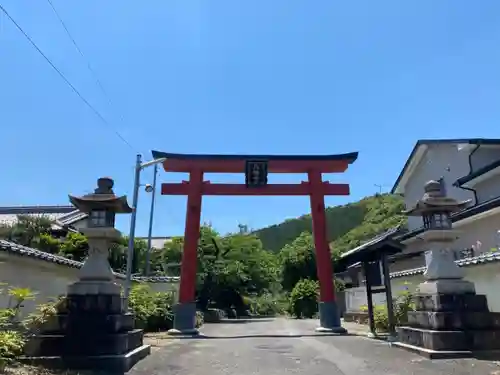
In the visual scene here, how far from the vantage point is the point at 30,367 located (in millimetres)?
8133

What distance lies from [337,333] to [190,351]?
735cm

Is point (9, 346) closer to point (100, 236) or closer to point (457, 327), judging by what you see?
point (100, 236)

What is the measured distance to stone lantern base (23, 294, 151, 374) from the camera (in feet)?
28.0

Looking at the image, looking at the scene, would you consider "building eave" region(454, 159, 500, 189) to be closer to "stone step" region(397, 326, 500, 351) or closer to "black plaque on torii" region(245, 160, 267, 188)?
"black plaque on torii" region(245, 160, 267, 188)

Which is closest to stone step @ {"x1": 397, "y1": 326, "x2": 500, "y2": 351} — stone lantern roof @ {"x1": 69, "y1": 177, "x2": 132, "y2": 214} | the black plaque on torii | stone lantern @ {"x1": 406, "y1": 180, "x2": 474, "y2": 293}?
stone lantern @ {"x1": 406, "y1": 180, "x2": 474, "y2": 293}

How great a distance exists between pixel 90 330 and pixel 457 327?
25.0 feet

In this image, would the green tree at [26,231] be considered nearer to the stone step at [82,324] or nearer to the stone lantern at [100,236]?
the stone lantern at [100,236]

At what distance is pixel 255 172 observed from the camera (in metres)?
19.2

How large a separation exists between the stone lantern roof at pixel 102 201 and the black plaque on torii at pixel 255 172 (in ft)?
30.1

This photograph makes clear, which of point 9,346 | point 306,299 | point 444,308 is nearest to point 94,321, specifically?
point 9,346

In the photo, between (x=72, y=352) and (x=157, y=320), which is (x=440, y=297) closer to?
(x=72, y=352)

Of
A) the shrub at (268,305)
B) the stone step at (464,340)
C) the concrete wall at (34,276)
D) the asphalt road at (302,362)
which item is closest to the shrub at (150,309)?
the concrete wall at (34,276)

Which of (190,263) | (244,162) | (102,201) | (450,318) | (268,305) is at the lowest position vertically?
(450,318)

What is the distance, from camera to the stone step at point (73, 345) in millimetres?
8648
